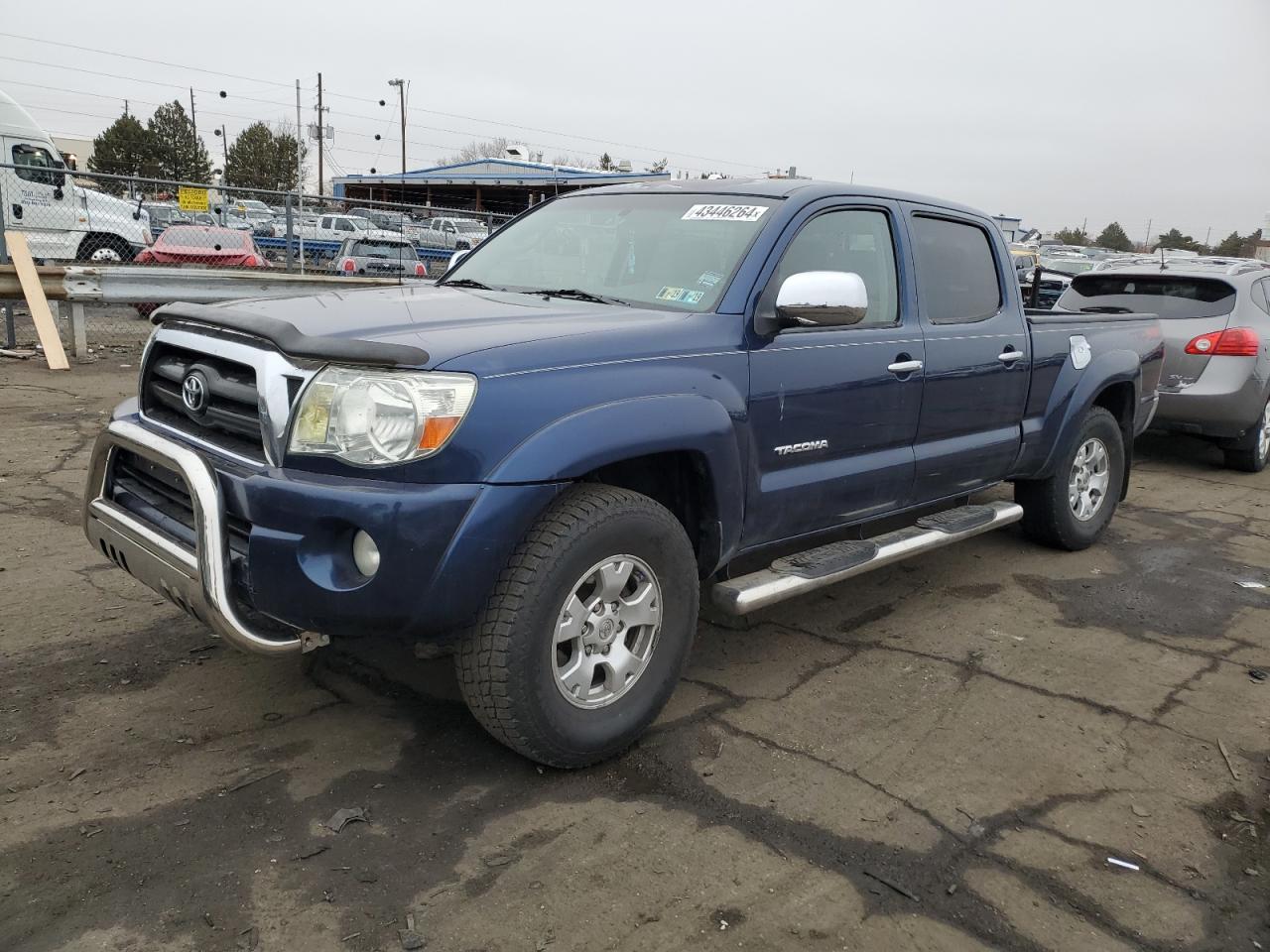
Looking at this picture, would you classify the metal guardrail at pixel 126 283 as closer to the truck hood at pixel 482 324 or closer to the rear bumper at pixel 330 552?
the truck hood at pixel 482 324

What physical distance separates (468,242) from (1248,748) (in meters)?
17.0

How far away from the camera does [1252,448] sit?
8195mm

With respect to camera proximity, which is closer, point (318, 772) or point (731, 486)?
point (318, 772)

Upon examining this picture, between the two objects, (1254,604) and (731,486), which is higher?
(731,486)

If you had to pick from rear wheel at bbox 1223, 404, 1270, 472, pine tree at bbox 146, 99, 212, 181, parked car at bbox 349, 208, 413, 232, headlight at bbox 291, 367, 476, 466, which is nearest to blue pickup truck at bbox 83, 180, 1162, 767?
headlight at bbox 291, 367, 476, 466

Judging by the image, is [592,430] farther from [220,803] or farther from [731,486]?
[220,803]

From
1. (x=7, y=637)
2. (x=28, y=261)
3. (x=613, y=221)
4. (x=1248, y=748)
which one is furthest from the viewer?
(x=28, y=261)

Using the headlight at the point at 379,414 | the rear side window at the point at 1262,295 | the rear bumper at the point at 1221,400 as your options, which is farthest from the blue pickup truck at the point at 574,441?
the rear side window at the point at 1262,295

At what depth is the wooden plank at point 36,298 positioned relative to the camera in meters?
9.84

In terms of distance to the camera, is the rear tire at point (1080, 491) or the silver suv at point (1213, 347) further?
the silver suv at point (1213, 347)

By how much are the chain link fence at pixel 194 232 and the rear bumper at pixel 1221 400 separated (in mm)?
9259

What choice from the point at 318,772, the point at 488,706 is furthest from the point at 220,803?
the point at 488,706

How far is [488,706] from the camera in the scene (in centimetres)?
285

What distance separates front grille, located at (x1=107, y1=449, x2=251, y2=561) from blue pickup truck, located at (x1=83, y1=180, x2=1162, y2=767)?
0.01 meters
